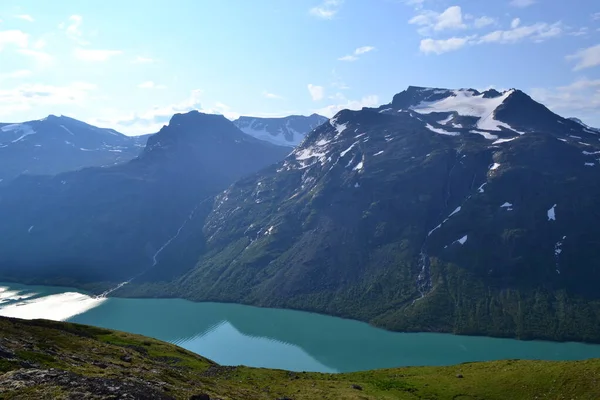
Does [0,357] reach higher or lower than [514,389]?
higher

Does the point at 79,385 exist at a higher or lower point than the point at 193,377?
higher

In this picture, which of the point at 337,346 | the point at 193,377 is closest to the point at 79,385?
the point at 193,377

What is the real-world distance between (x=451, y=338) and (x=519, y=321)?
31.1m

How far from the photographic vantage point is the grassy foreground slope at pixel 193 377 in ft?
116

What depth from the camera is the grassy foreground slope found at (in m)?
35.3

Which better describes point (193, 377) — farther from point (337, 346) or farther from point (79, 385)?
point (337, 346)

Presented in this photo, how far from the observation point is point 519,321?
591ft

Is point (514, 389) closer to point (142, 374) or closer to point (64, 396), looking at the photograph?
point (142, 374)

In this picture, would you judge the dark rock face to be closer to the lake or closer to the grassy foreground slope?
the grassy foreground slope

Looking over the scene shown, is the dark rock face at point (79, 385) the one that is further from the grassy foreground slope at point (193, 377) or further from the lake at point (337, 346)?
the lake at point (337, 346)

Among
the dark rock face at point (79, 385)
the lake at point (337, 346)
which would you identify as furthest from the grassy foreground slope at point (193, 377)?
the lake at point (337, 346)

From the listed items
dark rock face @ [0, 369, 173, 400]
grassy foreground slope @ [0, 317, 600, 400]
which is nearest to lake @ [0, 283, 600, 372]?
grassy foreground slope @ [0, 317, 600, 400]

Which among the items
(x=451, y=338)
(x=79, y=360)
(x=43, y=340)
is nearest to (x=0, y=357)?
(x=79, y=360)

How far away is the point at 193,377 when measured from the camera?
58.4 metres
